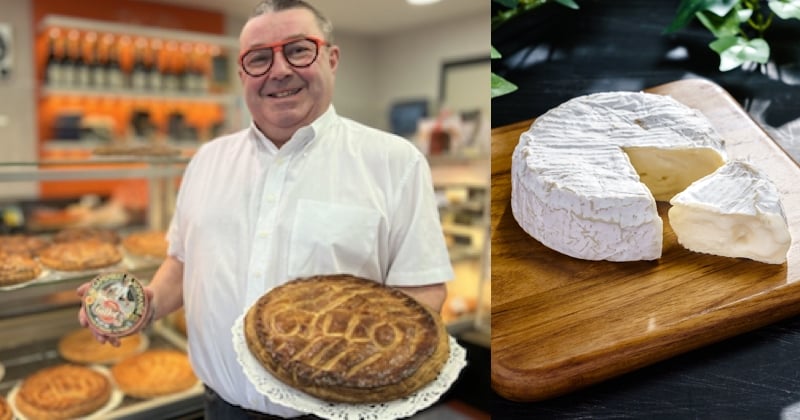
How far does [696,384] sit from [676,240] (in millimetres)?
308

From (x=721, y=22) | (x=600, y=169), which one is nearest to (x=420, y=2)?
(x=600, y=169)

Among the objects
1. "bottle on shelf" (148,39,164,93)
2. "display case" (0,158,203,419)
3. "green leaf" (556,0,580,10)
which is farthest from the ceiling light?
"bottle on shelf" (148,39,164,93)

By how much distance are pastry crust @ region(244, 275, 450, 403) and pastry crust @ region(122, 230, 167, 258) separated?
90 cm

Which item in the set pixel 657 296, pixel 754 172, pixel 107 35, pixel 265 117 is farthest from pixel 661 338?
pixel 107 35

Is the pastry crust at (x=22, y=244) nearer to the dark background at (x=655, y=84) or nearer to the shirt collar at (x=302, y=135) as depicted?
the shirt collar at (x=302, y=135)

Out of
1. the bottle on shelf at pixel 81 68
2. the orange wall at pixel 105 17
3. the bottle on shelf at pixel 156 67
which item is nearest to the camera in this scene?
the bottle on shelf at pixel 81 68

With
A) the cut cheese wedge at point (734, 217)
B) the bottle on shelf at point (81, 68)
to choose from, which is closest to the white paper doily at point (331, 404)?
the cut cheese wedge at point (734, 217)

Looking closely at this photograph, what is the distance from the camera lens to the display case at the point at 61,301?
165 centimetres

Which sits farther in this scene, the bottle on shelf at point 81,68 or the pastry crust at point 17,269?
the bottle on shelf at point 81,68

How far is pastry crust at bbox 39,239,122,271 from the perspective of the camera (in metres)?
1.75

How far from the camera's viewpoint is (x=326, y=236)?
1185 millimetres

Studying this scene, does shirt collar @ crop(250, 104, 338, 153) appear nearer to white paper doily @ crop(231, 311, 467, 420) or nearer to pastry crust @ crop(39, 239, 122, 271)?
white paper doily @ crop(231, 311, 467, 420)

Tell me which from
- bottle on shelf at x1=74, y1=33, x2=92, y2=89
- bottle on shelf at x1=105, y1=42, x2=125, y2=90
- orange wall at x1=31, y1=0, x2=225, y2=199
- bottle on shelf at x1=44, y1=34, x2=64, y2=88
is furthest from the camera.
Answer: orange wall at x1=31, y1=0, x2=225, y2=199

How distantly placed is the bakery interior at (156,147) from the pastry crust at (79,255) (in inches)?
1.4
